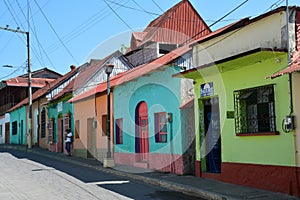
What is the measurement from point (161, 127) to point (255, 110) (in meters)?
4.98

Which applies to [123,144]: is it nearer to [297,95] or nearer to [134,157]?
[134,157]

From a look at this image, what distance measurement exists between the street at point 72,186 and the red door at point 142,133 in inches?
70.9

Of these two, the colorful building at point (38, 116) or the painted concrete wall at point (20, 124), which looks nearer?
the colorful building at point (38, 116)

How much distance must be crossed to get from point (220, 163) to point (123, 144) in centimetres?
630

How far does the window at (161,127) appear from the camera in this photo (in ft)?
46.3

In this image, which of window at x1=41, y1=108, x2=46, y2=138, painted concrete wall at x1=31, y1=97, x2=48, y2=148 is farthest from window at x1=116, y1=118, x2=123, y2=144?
window at x1=41, y1=108, x2=46, y2=138

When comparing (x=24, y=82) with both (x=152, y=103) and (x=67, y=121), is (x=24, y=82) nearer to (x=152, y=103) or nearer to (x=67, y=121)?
(x=67, y=121)

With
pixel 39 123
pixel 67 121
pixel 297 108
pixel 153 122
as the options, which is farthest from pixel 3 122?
pixel 297 108

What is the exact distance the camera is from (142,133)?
15859 millimetres

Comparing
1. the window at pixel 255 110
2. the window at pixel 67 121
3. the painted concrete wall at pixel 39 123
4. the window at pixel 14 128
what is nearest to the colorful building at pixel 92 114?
the window at pixel 67 121

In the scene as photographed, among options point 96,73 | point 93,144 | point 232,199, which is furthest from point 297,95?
point 96,73

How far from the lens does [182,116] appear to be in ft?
42.8

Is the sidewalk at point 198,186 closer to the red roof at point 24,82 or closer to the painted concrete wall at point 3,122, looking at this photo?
the red roof at point 24,82

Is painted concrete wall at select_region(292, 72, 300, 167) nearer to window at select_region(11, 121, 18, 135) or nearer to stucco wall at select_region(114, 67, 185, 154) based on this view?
stucco wall at select_region(114, 67, 185, 154)
